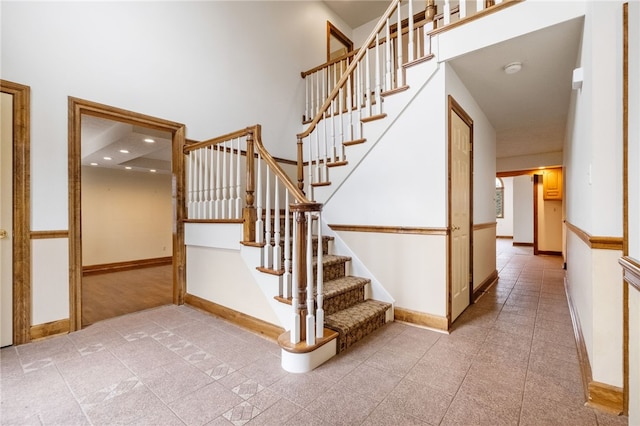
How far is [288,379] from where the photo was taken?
6.00 ft

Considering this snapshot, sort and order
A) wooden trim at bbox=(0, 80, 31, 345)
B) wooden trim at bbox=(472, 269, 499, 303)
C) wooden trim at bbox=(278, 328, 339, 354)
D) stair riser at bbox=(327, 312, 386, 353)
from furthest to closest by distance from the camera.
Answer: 1. wooden trim at bbox=(472, 269, 499, 303)
2. wooden trim at bbox=(0, 80, 31, 345)
3. stair riser at bbox=(327, 312, 386, 353)
4. wooden trim at bbox=(278, 328, 339, 354)

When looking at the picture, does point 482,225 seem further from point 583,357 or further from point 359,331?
point 359,331

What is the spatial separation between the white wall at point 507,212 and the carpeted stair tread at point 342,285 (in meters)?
11.9

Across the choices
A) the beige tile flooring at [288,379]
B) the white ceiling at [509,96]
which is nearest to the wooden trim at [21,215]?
the beige tile flooring at [288,379]

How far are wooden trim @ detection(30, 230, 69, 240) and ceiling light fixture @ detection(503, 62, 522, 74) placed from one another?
4.30m

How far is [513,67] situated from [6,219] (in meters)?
4.54

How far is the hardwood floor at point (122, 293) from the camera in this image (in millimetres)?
3218

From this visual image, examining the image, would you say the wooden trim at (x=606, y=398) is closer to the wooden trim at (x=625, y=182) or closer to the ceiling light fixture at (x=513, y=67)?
the wooden trim at (x=625, y=182)

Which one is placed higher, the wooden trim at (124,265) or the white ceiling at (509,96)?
the white ceiling at (509,96)

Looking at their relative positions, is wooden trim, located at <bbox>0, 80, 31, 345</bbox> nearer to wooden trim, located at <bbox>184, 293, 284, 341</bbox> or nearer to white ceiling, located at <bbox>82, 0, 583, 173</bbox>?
wooden trim, located at <bbox>184, 293, 284, 341</bbox>

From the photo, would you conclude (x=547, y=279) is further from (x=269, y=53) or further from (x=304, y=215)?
(x=269, y=53)

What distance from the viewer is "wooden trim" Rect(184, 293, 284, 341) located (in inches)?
95.2

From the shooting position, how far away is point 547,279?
4.54 m

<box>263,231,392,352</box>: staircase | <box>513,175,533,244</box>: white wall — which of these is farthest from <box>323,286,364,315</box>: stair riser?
<box>513,175,533,244</box>: white wall
